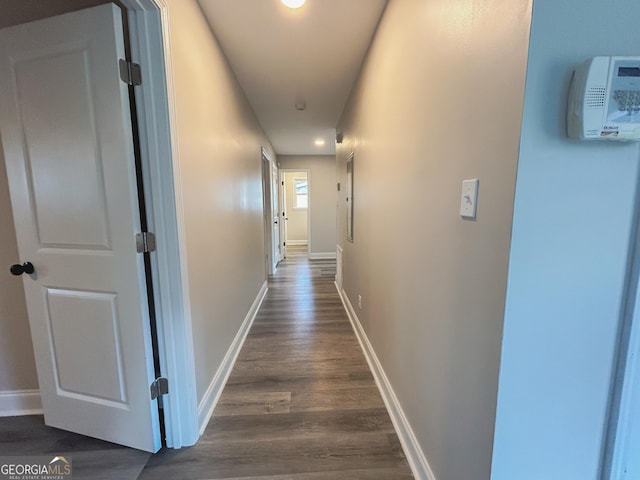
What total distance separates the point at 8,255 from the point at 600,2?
2719mm

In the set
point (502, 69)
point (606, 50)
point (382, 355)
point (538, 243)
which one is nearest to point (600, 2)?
point (606, 50)

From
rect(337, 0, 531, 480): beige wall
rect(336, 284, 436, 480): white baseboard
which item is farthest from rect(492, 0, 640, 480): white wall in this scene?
rect(336, 284, 436, 480): white baseboard

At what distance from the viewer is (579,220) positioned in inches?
27.3

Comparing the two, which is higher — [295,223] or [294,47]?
[294,47]

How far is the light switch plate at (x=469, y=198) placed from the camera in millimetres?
832

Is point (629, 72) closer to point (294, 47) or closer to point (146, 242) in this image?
point (146, 242)

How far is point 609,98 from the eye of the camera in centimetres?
62

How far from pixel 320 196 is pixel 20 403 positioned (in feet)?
18.0

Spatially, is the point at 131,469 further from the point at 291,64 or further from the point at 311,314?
the point at 291,64

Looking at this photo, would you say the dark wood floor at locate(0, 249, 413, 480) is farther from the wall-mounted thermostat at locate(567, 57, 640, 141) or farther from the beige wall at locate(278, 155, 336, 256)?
the beige wall at locate(278, 155, 336, 256)

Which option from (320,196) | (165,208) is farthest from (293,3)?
(320,196)

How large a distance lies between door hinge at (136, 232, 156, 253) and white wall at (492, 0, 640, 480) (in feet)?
4.71

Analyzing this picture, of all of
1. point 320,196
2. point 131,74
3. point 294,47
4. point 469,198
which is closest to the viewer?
point 469,198

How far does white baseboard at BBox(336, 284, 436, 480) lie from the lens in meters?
1.24
